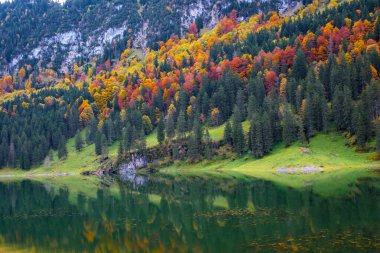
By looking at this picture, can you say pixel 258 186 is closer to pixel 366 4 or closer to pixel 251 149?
pixel 251 149

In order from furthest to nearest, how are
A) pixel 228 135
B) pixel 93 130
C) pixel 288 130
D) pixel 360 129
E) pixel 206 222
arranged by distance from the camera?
pixel 93 130, pixel 228 135, pixel 288 130, pixel 360 129, pixel 206 222

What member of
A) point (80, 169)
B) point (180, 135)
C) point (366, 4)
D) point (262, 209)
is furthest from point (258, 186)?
point (366, 4)

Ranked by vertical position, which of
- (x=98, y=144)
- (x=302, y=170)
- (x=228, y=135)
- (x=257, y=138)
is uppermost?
(x=98, y=144)

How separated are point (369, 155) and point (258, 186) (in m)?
37.8

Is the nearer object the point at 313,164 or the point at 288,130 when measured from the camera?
the point at 313,164

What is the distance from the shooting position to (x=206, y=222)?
44969 mm

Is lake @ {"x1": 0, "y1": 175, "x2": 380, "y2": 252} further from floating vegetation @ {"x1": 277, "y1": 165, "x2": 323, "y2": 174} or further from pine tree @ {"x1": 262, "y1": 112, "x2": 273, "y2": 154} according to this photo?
pine tree @ {"x1": 262, "y1": 112, "x2": 273, "y2": 154}

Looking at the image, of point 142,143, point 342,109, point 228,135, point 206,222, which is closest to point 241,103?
point 228,135

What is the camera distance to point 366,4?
622ft

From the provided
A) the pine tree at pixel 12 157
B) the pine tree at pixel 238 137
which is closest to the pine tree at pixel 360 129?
the pine tree at pixel 238 137

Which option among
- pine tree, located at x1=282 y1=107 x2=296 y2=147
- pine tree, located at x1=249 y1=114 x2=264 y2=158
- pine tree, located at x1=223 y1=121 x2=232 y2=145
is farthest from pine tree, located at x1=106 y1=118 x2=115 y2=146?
pine tree, located at x1=282 y1=107 x2=296 y2=147

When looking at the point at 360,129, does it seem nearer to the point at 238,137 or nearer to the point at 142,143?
the point at 238,137

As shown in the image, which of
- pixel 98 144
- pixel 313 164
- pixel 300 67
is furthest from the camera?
pixel 98 144

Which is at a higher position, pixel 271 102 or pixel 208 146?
pixel 271 102
